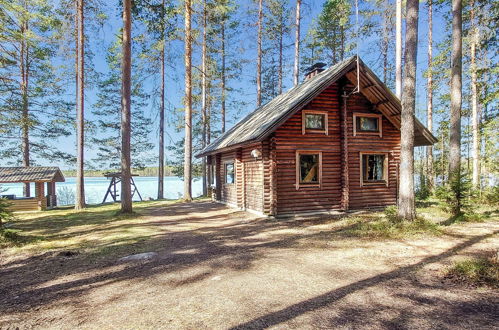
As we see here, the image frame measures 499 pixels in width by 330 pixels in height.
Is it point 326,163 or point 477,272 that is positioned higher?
point 326,163

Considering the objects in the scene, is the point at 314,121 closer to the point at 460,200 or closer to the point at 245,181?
the point at 245,181

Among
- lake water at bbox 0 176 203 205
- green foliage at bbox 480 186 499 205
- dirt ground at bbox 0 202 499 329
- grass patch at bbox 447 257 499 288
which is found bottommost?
lake water at bbox 0 176 203 205

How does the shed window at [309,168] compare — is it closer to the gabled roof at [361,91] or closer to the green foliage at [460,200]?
the gabled roof at [361,91]

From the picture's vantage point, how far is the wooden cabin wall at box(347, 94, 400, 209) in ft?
41.4

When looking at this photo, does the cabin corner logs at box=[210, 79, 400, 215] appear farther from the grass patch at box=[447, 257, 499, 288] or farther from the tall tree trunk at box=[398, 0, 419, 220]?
the grass patch at box=[447, 257, 499, 288]

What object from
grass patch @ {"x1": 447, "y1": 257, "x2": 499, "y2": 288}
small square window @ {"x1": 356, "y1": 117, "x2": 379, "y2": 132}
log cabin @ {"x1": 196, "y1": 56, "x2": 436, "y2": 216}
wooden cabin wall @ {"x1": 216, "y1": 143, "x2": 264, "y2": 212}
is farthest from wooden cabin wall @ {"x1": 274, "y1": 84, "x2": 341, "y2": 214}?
grass patch @ {"x1": 447, "y1": 257, "x2": 499, "y2": 288}

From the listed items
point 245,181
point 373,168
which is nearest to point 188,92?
point 245,181

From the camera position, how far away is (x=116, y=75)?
27.0 m

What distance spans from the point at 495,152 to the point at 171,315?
23989 mm

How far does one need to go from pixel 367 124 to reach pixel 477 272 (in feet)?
31.0

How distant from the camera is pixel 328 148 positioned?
40.3ft

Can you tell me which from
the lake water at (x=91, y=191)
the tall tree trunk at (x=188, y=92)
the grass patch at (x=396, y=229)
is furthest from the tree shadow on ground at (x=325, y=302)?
the tall tree trunk at (x=188, y=92)

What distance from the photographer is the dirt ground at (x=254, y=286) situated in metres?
3.45

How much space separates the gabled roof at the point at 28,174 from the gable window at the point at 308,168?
15.3 meters
